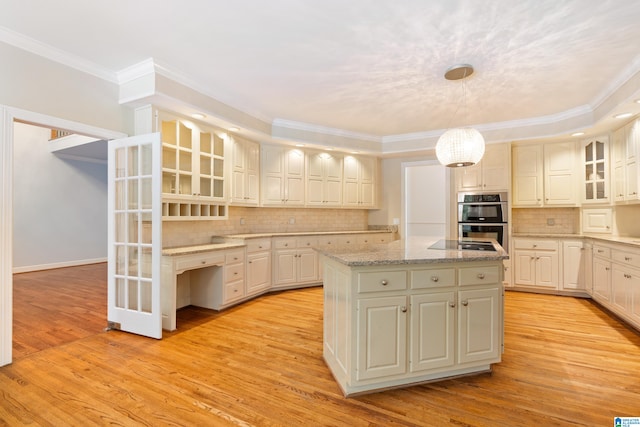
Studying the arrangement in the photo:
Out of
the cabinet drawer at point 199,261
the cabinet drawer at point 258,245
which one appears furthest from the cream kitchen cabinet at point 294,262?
the cabinet drawer at point 199,261

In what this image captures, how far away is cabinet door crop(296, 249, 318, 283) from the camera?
5051 millimetres

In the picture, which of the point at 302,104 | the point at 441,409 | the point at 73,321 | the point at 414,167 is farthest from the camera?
the point at 414,167

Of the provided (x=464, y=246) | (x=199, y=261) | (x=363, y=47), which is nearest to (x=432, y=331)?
(x=464, y=246)

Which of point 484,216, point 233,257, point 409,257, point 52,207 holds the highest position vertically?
point 52,207

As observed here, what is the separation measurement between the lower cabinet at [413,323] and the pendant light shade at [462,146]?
978 mm

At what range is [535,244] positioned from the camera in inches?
187

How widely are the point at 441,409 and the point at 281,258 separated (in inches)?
128

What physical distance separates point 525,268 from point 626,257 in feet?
4.84

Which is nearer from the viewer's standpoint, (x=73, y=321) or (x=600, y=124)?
(x=73, y=321)

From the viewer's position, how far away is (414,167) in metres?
6.14

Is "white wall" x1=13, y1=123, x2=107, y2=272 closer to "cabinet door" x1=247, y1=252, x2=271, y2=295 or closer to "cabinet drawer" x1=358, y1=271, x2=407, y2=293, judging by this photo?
"cabinet door" x1=247, y1=252, x2=271, y2=295

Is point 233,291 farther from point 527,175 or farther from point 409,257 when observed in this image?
point 527,175

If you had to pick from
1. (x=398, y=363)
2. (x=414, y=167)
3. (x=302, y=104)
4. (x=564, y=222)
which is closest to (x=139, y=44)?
(x=302, y=104)

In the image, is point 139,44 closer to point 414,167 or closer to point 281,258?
point 281,258
